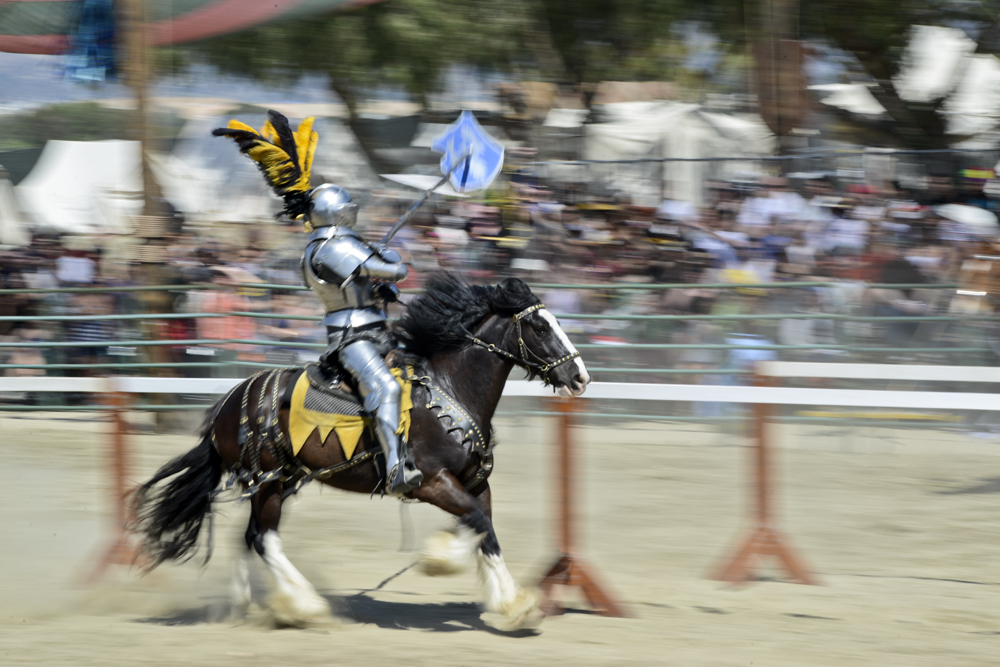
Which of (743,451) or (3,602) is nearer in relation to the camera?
(3,602)

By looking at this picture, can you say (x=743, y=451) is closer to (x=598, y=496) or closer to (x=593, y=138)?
(x=598, y=496)

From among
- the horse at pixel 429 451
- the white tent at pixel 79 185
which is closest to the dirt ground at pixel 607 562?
the horse at pixel 429 451

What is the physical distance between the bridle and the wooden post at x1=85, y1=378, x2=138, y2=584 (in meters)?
2.38

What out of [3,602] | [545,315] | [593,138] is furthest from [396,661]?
[593,138]

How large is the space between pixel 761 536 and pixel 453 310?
219 centimetres

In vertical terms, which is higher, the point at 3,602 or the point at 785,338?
the point at 785,338

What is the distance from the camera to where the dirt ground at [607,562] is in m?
5.10

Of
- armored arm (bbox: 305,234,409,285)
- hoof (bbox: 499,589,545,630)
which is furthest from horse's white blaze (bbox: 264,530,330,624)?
armored arm (bbox: 305,234,409,285)

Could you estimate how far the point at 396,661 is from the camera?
16.0ft

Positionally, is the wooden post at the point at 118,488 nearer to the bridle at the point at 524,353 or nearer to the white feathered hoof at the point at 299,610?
the white feathered hoof at the point at 299,610

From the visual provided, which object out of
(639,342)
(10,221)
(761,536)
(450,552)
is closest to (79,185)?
(10,221)

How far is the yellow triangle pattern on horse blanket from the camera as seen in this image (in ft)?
18.0

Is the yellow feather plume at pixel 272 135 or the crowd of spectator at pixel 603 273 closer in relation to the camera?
the yellow feather plume at pixel 272 135

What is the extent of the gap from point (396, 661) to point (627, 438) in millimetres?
4347
